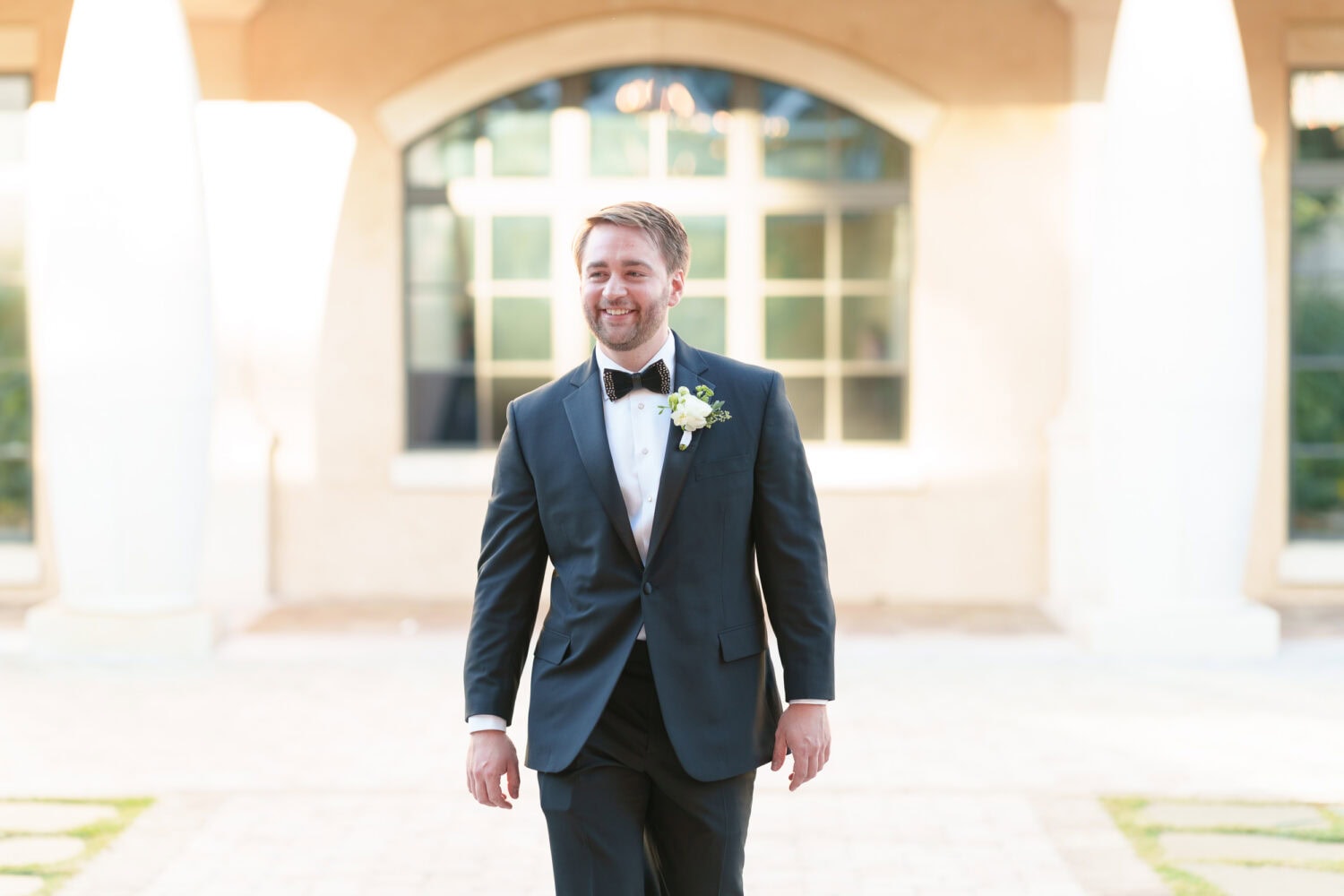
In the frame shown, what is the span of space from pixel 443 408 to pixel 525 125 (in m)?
1.72

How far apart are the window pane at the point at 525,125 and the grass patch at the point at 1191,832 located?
5.48m

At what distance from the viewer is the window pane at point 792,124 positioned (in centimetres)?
927

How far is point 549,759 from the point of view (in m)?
2.82

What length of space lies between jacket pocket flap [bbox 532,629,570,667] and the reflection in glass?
667cm

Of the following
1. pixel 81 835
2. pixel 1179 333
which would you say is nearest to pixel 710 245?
pixel 1179 333

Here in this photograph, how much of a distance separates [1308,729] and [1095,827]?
1731 mm

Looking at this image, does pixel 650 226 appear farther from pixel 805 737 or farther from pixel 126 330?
pixel 126 330

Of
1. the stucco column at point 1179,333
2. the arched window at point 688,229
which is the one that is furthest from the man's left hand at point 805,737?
the arched window at point 688,229

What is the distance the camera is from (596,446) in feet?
9.46

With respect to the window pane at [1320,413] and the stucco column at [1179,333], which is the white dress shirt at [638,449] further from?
the window pane at [1320,413]

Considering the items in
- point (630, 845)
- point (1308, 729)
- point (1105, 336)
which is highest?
point (1105, 336)

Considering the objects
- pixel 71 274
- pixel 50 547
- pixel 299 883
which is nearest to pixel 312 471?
pixel 50 547

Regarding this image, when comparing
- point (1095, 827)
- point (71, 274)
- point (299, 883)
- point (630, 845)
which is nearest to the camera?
point (630, 845)

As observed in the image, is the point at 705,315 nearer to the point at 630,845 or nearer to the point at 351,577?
the point at 351,577
